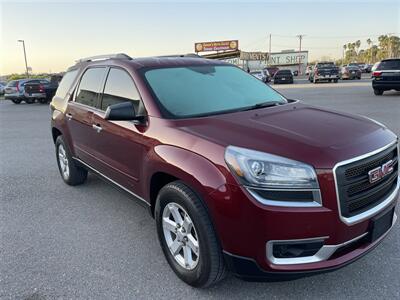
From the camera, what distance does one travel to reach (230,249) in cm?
247

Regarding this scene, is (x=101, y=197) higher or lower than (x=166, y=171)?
lower

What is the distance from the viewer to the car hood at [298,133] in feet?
7.82

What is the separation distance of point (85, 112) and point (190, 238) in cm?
239

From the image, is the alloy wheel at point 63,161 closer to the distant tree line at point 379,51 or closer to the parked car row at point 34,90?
the parked car row at point 34,90

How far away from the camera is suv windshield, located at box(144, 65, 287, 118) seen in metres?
3.30

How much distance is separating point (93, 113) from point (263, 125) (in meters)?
2.24

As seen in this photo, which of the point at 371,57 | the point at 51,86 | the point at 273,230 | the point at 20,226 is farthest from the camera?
the point at 371,57

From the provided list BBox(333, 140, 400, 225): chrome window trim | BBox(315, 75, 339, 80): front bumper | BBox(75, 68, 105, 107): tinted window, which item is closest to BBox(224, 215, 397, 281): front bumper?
BBox(333, 140, 400, 225): chrome window trim

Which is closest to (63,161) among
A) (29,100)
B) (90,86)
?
(90,86)

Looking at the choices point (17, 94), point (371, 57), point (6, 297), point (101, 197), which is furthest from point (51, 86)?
point (371, 57)

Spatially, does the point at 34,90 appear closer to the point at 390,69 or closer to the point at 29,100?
the point at 29,100

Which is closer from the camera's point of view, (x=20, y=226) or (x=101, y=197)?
(x=20, y=226)

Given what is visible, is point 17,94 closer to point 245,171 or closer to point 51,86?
point 51,86

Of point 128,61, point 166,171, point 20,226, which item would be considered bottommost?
point 20,226
